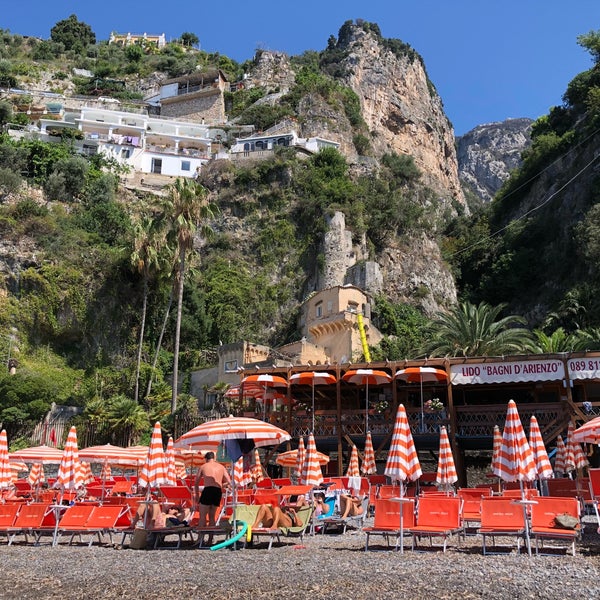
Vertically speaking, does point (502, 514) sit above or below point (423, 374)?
below

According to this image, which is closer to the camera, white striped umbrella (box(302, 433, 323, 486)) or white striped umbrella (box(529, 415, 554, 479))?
white striped umbrella (box(529, 415, 554, 479))

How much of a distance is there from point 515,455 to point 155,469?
6722mm

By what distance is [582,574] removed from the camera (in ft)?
26.2

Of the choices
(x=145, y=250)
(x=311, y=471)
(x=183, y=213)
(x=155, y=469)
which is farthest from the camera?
(x=145, y=250)

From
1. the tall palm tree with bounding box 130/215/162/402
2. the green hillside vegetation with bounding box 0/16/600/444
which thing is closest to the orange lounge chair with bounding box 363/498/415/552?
the green hillside vegetation with bounding box 0/16/600/444

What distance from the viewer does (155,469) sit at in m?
12.7

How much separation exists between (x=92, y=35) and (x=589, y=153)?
73520 mm

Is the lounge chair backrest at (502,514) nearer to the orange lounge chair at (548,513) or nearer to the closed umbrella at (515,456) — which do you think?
the orange lounge chair at (548,513)

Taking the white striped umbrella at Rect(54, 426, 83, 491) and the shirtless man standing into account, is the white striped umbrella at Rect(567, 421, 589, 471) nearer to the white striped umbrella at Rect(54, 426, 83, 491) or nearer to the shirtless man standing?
the shirtless man standing

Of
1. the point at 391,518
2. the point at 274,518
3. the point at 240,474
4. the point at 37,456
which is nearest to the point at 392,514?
the point at 391,518

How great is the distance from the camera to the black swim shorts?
11266 mm

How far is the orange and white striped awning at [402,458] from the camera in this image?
38.5ft

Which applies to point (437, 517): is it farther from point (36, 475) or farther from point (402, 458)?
point (36, 475)

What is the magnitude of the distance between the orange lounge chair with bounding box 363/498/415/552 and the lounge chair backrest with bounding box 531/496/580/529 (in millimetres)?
1923
